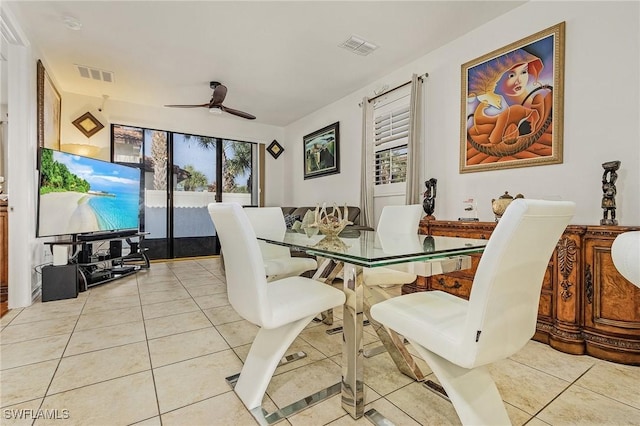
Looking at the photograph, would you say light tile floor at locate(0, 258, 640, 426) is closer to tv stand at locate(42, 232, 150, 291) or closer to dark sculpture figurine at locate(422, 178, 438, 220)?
tv stand at locate(42, 232, 150, 291)

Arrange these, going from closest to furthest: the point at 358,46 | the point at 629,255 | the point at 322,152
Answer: the point at 629,255 → the point at 358,46 → the point at 322,152

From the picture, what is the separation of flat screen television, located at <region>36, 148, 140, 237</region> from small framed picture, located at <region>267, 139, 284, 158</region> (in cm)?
268

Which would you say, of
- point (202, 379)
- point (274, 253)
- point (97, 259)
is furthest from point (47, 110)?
point (202, 379)

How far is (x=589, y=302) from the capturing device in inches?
77.2

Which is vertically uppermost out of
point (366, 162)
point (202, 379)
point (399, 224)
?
point (366, 162)

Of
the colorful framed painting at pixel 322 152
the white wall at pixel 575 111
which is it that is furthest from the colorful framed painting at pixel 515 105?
the colorful framed painting at pixel 322 152

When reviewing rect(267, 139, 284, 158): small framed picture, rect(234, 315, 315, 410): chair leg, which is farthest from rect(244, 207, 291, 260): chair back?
rect(267, 139, 284, 158): small framed picture

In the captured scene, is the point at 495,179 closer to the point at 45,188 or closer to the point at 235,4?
the point at 235,4

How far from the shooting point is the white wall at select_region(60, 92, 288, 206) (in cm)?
461

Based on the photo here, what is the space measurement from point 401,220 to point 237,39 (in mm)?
2538

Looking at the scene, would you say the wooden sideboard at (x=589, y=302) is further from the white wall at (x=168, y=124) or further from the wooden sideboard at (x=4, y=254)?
the white wall at (x=168, y=124)

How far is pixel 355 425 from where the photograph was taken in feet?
4.23

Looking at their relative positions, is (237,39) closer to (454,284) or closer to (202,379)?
(202,379)

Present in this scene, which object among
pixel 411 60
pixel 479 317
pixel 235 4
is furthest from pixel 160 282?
pixel 411 60
